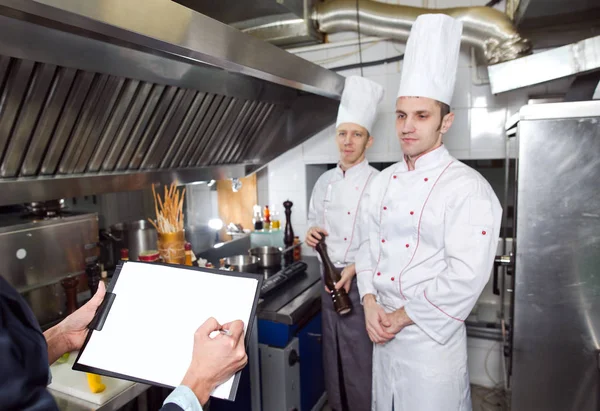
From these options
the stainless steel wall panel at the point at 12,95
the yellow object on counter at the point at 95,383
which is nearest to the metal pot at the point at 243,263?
the yellow object on counter at the point at 95,383

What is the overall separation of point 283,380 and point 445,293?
96 cm

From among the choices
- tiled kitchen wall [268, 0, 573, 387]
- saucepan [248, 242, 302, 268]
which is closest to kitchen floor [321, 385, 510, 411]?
tiled kitchen wall [268, 0, 573, 387]

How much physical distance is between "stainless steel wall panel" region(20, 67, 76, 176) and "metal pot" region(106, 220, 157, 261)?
73cm

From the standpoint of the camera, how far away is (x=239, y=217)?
3.11 metres

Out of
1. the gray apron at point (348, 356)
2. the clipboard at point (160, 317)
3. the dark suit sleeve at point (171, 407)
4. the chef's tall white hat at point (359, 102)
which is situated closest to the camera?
the dark suit sleeve at point (171, 407)

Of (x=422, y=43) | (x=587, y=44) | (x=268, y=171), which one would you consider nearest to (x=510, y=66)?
(x=587, y=44)

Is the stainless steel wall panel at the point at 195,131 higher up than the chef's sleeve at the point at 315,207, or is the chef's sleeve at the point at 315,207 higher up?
the stainless steel wall panel at the point at 195,131

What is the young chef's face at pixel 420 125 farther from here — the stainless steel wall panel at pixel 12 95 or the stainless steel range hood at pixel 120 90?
the stainless steel wall panel at pixel 12 95

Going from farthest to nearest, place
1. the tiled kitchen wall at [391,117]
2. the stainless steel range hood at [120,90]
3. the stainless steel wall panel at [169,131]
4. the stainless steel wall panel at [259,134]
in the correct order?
the stainless steel wall panel at [259,134], the tiled kitchen wall at [391,117], the stainless steel wall panel at [169,131], the stainless steel range hood at [120,90]

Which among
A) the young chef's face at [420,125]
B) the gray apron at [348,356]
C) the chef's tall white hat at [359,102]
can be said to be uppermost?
the chef's tall white hat at [359,102]

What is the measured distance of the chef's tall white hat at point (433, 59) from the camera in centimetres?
144

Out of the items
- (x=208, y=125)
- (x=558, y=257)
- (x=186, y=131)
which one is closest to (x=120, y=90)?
(x=186, y=131)

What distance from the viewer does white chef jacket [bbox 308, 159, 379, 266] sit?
2.07 m

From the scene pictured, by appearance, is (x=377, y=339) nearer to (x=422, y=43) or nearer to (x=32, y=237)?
(x=422, y=43)
